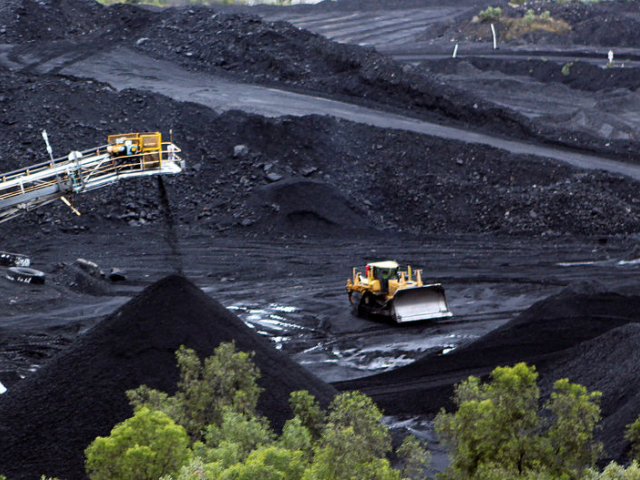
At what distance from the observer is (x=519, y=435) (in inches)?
360

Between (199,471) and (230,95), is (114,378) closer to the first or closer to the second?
(199,471)

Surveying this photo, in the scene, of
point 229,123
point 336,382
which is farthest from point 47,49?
point 336,382

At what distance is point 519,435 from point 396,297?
12.8m

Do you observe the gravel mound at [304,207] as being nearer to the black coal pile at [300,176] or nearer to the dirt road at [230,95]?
the black coal pile at [300,176]

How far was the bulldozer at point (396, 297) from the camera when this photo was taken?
21922 millimetres

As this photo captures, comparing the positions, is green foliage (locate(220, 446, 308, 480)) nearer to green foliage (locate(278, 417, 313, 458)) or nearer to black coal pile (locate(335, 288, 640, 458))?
green foliage (locate(278, 417, 313, 458))

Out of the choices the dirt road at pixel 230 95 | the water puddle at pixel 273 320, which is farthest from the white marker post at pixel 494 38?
the water puddle at pixel 273 320

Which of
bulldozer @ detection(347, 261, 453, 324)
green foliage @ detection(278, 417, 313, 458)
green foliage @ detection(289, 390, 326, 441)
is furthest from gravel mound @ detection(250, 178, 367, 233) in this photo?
green foliage @ detection(278, 417, 313, 458)

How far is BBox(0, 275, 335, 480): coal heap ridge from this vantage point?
1249 cm

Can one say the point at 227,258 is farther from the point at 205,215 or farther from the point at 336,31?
the point at 336,31

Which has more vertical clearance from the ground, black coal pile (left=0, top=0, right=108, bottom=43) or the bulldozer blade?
black coal pile (left=0, top=0, right=108, bottom=43)

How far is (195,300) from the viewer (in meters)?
15.4

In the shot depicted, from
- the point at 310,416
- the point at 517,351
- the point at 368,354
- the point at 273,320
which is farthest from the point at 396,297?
the point at 310,416

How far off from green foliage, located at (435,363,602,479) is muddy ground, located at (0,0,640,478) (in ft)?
14.3
